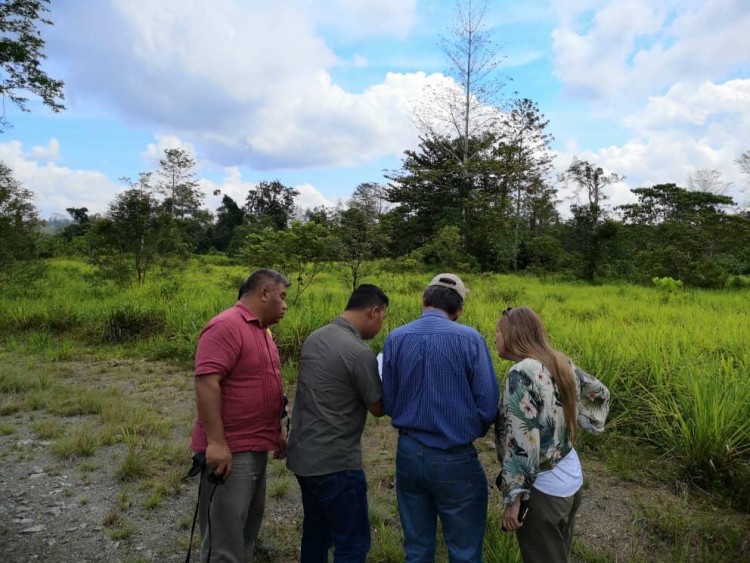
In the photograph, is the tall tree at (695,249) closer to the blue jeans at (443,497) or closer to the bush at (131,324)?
the bush at (131,324)

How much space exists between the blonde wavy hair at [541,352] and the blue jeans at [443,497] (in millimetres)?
407

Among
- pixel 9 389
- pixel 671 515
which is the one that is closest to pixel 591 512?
pixel 671 515

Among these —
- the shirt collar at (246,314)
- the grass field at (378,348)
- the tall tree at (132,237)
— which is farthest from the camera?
the tall tree at (132,237)

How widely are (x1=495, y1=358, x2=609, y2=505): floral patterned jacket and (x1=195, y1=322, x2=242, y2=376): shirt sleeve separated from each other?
110 centimetres

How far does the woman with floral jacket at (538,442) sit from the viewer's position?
1.89 metres

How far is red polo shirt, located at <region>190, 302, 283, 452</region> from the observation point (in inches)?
83.5

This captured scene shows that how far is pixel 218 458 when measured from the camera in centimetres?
206

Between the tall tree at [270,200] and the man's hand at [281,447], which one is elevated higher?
the tall tree at [270,200]

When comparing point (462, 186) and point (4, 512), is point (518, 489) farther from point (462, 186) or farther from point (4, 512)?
point (462, 186)

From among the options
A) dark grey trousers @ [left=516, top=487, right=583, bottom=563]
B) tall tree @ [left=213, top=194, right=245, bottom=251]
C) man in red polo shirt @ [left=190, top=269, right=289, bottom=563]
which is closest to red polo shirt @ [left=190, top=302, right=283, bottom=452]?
man in red polo shirt @ [left=190, top=269, right=289, bottom=563]

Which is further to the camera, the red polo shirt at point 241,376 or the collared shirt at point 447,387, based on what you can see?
the red polo shirt at point 241,376

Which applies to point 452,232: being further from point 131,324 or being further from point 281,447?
point 281,447

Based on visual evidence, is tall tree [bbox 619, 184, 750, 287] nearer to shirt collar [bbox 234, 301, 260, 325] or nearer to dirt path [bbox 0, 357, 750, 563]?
dirt path [bbox 0, 357, 750, 563]

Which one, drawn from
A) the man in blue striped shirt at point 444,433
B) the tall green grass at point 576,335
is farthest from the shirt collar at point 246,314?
the tall green grass at point 576,335
